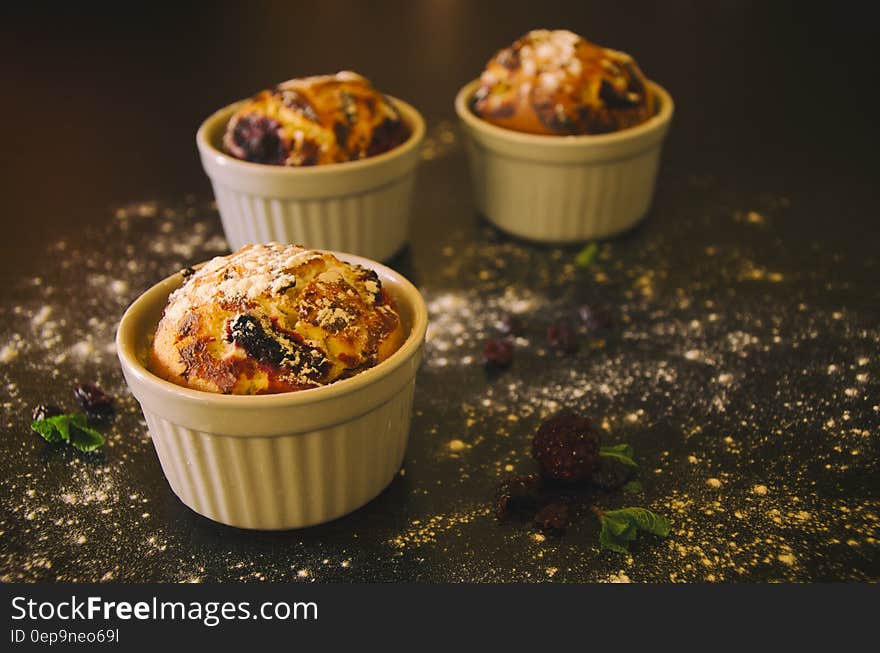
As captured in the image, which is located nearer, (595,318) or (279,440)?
(279,440)

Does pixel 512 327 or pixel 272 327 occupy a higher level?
pixel 272 327

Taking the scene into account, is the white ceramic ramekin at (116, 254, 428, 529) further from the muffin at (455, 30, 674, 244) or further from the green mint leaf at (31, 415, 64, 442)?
the muffin at (455, 30, 674, 244)

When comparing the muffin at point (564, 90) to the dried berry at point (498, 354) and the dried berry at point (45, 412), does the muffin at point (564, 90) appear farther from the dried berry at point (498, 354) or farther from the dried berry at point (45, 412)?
the dried berry at point (45, 412)

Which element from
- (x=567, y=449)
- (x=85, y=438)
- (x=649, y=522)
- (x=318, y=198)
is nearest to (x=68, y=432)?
(x=85, y=438)

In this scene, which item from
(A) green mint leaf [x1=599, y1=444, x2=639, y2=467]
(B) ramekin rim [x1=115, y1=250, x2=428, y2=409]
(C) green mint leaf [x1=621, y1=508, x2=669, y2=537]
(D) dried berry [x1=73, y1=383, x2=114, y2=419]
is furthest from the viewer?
(D) dried berry [x1=73, y1=383, x2=114, y2=419]

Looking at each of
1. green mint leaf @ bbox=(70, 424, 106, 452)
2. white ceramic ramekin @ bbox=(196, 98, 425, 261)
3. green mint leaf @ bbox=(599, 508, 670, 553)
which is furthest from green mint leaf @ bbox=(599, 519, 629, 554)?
white ceramic ramekin @ bbox=(196, 98, 425, 261)

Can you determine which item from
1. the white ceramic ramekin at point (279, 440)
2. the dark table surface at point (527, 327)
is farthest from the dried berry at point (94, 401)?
the white ceramic ramekin at point (279, 440)

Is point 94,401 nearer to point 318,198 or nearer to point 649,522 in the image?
point 318,198
